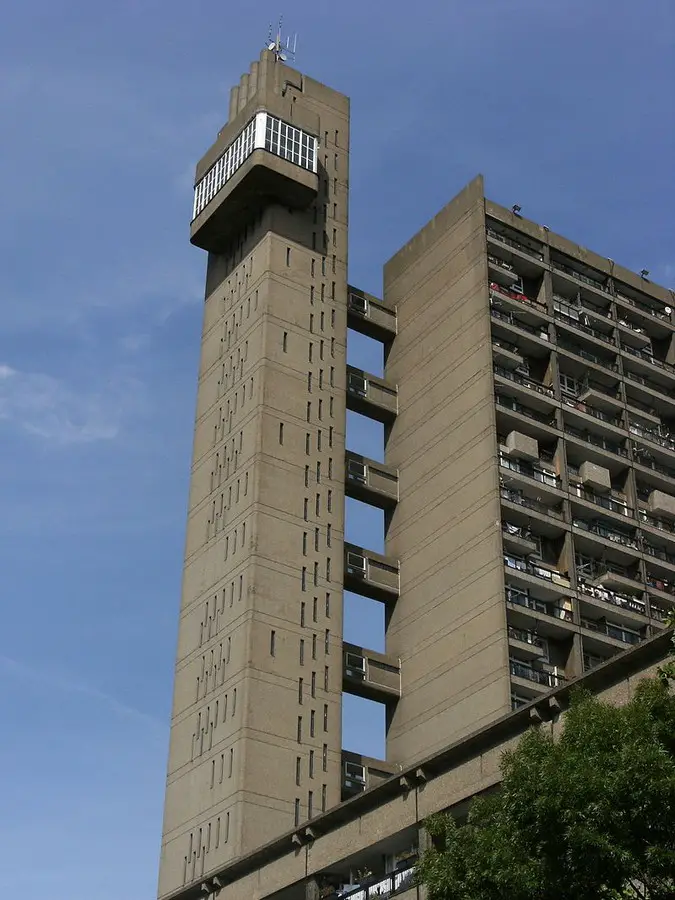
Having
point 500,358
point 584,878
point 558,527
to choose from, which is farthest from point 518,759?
point 500,358

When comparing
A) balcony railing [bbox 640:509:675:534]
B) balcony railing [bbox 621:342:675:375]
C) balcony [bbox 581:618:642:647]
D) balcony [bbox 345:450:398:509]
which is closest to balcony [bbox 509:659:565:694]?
balcony [bbox 581:618:642:647]

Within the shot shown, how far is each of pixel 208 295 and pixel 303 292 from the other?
28.8ft

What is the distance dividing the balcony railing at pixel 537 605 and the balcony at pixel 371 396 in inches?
672

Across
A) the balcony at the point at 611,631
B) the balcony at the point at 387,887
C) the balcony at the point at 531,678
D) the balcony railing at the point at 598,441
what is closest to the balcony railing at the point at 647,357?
the balcony railing at the point at 598,441

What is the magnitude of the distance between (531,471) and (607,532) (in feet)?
19.6

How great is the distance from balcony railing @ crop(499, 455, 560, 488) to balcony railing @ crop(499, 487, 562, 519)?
124 cm

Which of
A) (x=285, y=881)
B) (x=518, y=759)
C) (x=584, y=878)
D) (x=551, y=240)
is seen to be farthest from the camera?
(x=551, y=240)

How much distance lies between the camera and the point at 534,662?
7112 cm

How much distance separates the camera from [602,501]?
7950cm

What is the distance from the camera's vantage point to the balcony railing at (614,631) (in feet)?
244

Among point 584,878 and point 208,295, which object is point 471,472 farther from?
point 584,878

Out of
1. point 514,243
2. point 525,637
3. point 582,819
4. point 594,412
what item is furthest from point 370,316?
point 582,819

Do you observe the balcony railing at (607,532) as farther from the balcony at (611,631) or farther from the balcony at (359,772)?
the balcony at (359,772)

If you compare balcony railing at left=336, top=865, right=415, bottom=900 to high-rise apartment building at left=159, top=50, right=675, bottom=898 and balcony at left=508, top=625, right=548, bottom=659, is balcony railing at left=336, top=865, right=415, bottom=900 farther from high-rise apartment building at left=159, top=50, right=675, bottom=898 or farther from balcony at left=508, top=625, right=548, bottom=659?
balcony at left=508, top=625, right=548, bottom=659
